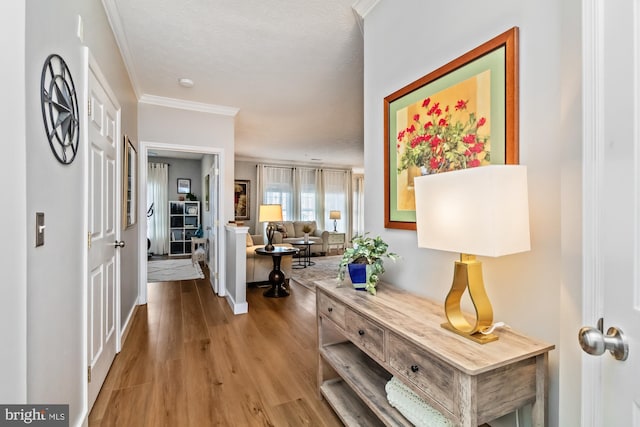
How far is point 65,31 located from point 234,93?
7.71 ft

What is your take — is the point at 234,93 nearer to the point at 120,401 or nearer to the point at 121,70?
the point at 121,70

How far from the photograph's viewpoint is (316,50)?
2682mm

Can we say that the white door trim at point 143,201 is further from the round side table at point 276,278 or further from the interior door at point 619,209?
the interior door at point 619,209

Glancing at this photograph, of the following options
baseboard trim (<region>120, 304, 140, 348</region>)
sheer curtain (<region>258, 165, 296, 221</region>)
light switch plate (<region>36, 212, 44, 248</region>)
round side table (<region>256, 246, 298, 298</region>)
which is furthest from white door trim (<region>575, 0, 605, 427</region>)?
sheer curtain (<region>258, 165, 296, 221</region>)

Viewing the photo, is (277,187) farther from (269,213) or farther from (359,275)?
(359,275)

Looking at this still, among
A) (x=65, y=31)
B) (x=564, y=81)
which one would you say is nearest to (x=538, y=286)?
(x=564, y=81)

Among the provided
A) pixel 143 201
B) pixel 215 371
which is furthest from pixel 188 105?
pixel 215 371

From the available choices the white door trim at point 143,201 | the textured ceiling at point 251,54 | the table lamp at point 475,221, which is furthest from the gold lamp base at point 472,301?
the white door trim at point 143,201

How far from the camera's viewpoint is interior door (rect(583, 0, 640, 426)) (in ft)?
2.01

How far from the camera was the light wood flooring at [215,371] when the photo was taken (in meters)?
1.73

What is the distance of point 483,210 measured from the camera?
935mm

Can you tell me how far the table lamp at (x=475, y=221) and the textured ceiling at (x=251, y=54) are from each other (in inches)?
69.3

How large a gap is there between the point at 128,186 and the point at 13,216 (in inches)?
92.8

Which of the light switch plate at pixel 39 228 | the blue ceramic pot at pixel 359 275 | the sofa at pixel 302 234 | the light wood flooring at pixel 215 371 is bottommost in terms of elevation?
the light wood flooring at pixel 215 371
